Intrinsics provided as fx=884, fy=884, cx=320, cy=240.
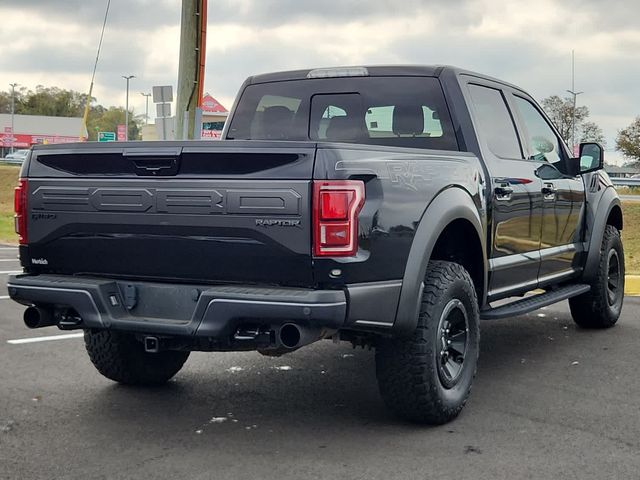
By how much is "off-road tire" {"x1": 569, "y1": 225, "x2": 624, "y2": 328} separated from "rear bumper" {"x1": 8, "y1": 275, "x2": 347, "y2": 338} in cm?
385

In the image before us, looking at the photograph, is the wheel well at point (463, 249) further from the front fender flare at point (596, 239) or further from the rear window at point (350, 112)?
the front fender flare at point (596, 239)

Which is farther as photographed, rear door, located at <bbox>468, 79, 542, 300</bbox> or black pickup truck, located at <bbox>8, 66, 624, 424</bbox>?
rear door, located at <bbox>468, 79, 542, 300</bbox>

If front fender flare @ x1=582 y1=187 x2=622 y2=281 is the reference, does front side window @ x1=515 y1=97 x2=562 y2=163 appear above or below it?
above

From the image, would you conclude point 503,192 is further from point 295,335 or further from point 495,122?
point 295,335

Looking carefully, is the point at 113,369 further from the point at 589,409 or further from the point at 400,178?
the point at 589,409

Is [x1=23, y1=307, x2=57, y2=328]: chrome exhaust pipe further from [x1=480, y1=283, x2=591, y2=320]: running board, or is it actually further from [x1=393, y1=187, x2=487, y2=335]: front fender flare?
[x1=480, y1=283, x2=591, y2=320]: running board

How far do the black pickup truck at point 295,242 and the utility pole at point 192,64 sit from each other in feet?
24.7

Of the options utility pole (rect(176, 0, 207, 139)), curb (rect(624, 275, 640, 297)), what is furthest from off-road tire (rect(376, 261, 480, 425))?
utility pole (rect(176, 0, 207, 139))

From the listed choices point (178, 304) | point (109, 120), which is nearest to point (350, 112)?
point (178, 304)

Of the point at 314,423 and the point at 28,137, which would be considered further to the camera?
the point at 28,137

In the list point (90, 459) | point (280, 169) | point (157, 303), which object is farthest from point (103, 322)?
point (280, 169)

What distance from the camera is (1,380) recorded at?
550 centimetres

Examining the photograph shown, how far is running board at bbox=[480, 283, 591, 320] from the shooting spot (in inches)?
207

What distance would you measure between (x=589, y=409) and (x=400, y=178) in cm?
177
